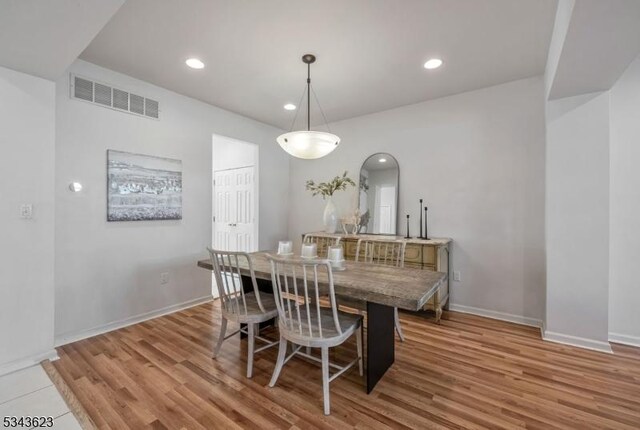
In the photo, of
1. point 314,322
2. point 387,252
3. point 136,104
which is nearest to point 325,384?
point 314,322

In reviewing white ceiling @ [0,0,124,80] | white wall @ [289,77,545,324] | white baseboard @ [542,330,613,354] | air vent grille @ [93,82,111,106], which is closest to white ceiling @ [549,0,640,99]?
white wall @ [289,77,545,324]

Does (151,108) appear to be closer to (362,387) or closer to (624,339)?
(362,387)

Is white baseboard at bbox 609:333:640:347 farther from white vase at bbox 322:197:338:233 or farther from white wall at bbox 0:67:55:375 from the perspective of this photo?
white wall at bbox 0:67:55:375

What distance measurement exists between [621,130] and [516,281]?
5.62 ft

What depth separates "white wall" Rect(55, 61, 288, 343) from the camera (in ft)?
8.75

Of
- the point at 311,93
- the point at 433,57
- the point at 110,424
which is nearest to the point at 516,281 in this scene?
the point at 433,57

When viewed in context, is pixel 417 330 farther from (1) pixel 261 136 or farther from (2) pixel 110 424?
(1) pixel 261 136

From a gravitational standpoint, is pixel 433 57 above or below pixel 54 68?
above

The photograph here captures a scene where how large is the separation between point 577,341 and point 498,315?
0.72m

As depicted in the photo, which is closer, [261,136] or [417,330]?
[417,330]

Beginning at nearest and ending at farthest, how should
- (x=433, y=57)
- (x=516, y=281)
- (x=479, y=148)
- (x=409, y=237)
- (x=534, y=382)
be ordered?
1. (x=534, y=382)
2. (x=433, y=57)
3. (x=516, y=281)
4. (x=479, y=148)
5. (x=409, y=237)

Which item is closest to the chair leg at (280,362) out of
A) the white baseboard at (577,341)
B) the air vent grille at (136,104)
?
the white baseboard at (577,341)

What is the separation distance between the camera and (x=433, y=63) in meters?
2.75

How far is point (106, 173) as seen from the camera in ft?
9.52
